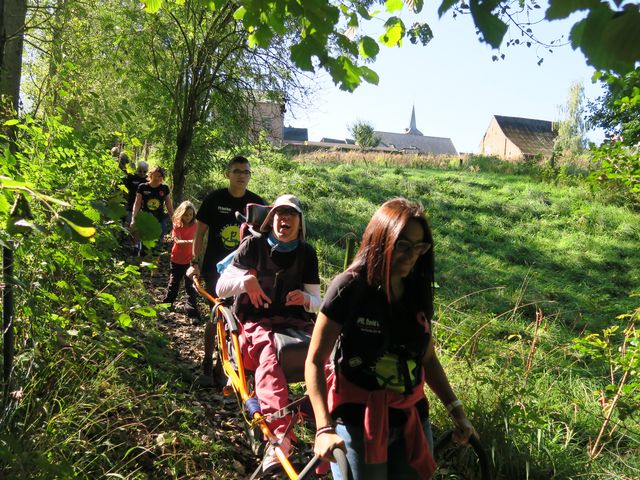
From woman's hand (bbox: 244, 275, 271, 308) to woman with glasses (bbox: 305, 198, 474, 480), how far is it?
1.50 m

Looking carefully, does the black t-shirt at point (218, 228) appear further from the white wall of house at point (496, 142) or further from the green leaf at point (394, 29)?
the white wall of house at point (496, 142)

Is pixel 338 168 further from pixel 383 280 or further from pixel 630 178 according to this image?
pixel 383 280

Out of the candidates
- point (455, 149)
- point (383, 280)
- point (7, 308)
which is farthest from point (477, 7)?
point (455, 149)

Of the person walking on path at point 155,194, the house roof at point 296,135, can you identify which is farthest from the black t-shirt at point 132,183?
the house roof at point 296,135

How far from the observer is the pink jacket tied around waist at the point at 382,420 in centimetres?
221

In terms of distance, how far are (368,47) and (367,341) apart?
171cm

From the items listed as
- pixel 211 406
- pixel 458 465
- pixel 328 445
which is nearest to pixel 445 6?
pixel 328 445

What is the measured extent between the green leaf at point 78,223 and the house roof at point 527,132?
70755mm

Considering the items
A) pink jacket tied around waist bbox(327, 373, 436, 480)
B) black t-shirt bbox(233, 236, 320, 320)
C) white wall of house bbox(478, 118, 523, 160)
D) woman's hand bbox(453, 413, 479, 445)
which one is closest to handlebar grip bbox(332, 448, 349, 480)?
pink jacket tied around waist bbox(327, 373, 436, 480)

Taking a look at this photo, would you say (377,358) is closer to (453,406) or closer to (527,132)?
(453,406)

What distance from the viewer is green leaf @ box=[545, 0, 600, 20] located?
1499 mm

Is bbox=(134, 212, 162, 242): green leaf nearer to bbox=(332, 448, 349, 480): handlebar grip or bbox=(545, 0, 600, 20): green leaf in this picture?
bbox=(332, 448, 349, 480): handlebar grip

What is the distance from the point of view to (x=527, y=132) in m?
72.8

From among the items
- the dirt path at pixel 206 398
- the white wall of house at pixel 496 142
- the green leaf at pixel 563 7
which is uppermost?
the white wall of house at pixel 496 142
